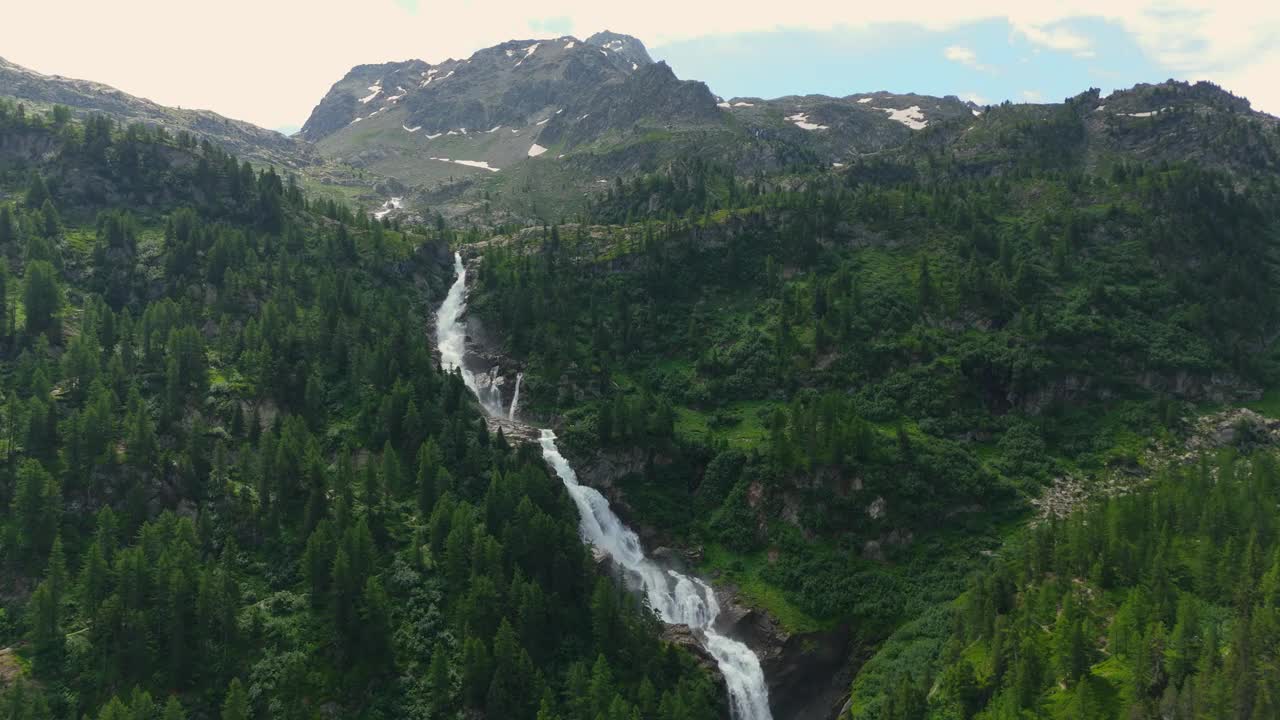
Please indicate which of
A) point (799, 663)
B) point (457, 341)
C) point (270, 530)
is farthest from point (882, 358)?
point (270, 530)

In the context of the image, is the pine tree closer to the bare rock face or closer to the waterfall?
the bare rock face

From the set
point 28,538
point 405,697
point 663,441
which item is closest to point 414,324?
point 663,441

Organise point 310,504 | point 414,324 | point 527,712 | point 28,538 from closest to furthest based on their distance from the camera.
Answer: point 527,712 → point 28,538 → point 310,504 → point 414,324

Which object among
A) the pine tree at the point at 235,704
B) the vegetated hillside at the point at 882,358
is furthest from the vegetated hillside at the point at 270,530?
the vegetated hillside at the point at 882,358

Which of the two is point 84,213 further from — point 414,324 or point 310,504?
point 310,504

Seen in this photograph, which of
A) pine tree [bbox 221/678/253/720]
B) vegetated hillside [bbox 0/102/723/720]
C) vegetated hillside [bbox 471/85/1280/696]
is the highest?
vegetated hillside [bbox 471/85/1280/696]

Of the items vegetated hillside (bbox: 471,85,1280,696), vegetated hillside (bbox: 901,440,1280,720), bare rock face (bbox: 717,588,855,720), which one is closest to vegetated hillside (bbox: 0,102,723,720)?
bare rock face (bbox: 717,588,855,720)
